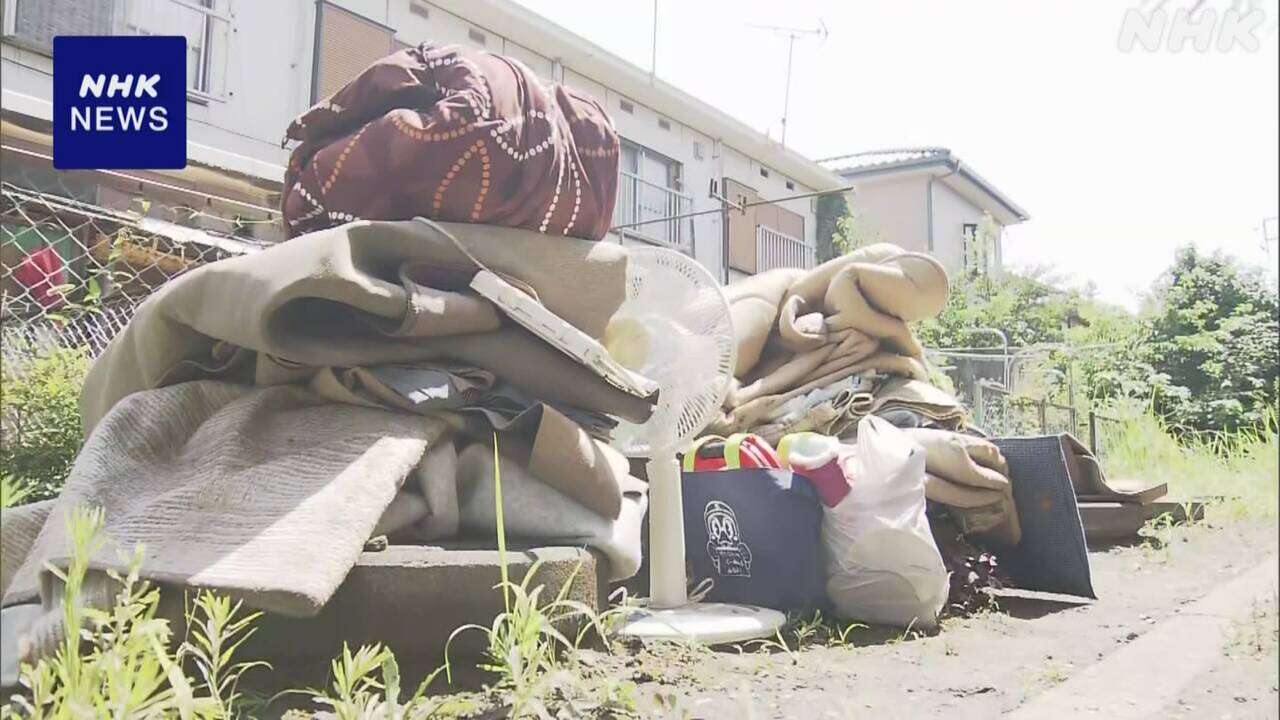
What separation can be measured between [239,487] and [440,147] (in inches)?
25.4

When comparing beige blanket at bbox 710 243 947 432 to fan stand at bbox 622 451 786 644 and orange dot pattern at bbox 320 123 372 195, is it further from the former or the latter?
orange dot pattern at bbox 320 123 372 195

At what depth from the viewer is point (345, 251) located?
4.46ft

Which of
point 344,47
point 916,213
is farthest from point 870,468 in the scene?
point 344,47

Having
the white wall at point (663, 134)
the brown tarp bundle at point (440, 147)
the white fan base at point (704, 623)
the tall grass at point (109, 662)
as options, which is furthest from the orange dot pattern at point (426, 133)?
the white fan base at point (704, 623)

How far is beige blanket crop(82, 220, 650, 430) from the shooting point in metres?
1.32

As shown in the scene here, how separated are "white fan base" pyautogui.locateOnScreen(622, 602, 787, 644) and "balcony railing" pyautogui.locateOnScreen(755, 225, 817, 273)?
723 millimetres

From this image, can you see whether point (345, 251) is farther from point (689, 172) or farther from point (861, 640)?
point (861, 640)

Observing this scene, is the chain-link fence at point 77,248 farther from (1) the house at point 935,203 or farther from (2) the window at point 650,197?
(1) the house at point 935,203

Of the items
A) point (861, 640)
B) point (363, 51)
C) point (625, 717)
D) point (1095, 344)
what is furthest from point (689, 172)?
point (861, 640)

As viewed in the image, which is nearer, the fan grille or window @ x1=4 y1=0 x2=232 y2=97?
window @ x1=4 y1=0 x2=232 y2=97

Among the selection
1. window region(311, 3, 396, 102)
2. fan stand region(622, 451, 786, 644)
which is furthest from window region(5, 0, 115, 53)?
fan stand region(622, 451, 786, 644)

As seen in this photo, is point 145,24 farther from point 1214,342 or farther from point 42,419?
point 1214,342

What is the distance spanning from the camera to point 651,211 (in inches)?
72.1

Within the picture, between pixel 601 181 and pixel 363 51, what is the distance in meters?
0.56
